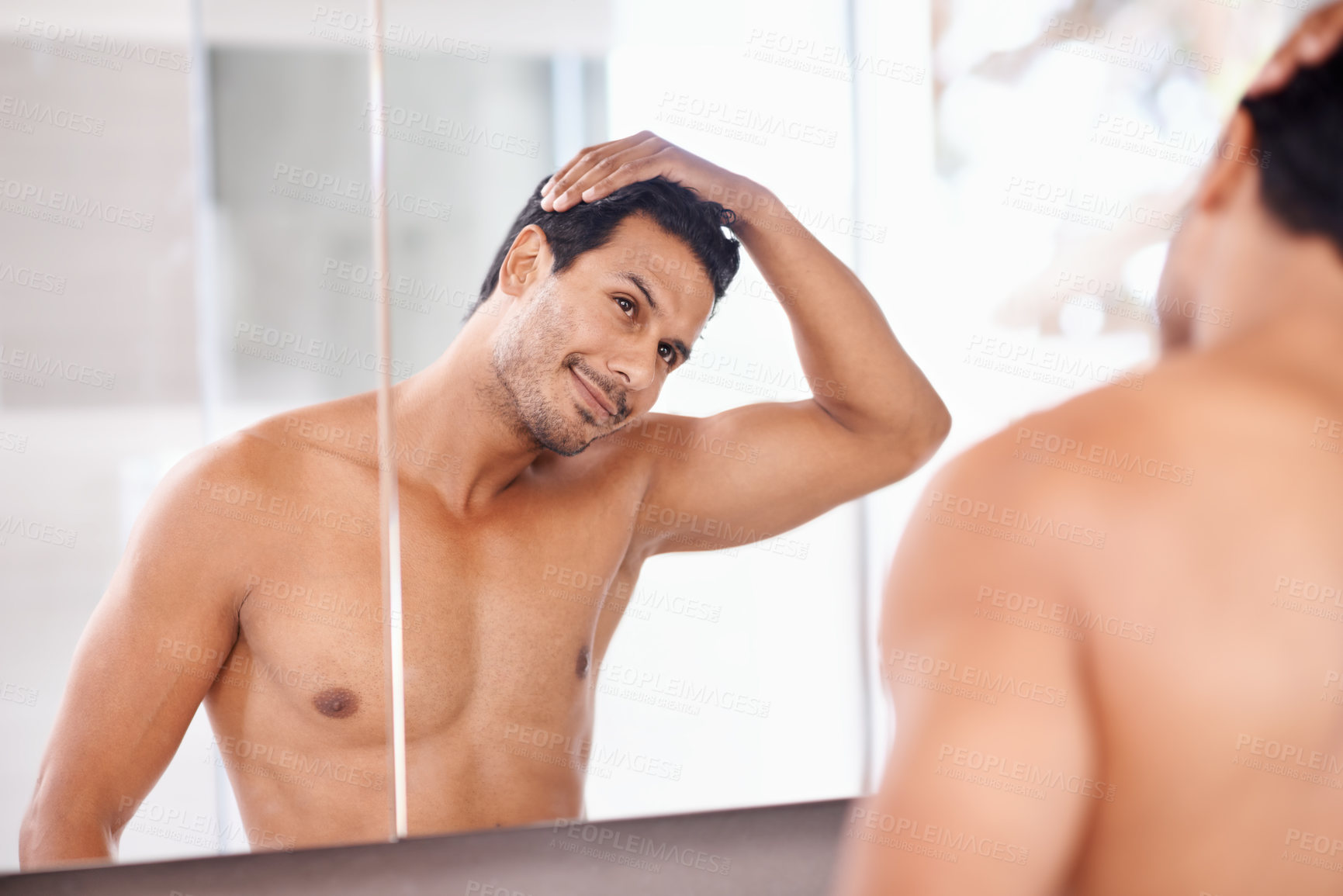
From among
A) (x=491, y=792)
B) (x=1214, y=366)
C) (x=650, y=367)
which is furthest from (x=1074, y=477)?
(x=491, y=792)

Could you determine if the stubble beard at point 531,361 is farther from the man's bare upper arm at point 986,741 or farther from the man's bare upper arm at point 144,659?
the man's bare upper arm at point 986,741

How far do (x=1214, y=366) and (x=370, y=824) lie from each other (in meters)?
0.95

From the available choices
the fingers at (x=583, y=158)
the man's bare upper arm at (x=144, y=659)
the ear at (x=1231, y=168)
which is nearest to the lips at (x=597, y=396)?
the fingers at (x=583, y=158)

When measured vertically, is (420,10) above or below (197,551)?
above

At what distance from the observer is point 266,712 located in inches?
40.9

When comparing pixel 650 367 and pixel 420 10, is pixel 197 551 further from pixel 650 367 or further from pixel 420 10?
pixel 420 10

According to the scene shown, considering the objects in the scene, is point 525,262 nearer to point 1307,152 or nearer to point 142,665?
point 142,665

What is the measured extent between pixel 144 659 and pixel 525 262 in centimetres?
58

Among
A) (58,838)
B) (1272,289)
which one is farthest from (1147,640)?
(58,838)

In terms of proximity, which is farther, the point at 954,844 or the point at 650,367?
the point at 650,367

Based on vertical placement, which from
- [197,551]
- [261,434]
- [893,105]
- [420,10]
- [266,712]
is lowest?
[266,712]

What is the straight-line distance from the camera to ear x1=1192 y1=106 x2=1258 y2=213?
718mm

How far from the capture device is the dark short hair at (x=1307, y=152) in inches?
27.2

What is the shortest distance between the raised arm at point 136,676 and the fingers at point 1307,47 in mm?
1038
